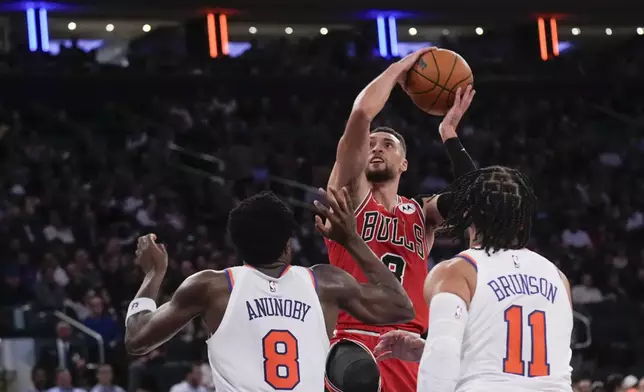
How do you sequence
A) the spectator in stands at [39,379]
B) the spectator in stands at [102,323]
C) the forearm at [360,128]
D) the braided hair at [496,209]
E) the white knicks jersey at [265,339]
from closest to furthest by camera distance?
the braided hair at [496,209] → the white knicks jersey at [265,339] → the forearm at [360,128] → the spectator in stands at [39,379] → the spectator in stands at [102,323]

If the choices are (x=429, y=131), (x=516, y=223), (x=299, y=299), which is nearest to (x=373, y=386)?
(x=299, y=299)

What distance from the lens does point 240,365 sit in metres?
4.17

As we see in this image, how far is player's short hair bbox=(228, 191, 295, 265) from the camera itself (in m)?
4.30

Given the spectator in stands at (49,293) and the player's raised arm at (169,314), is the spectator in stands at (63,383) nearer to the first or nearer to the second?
the spectator in stands at (49,293)

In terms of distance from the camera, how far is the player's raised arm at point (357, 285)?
14.0 feet

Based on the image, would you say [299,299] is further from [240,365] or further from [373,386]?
[373,386]

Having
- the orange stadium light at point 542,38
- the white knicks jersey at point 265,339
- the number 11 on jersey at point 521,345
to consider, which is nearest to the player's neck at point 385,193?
the white knicks jersey at point 265,339

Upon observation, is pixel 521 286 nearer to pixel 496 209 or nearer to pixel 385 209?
pixel 496 209

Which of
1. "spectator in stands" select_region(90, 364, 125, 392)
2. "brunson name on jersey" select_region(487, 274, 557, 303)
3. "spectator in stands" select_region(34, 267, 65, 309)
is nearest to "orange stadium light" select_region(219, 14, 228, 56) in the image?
"spectator in stands" select_region(34, 267, 65, 309)

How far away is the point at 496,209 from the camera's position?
3998 mm

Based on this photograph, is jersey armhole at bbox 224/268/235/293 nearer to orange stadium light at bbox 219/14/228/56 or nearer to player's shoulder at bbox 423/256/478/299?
player's shoulder at bbox 423/256/478/299

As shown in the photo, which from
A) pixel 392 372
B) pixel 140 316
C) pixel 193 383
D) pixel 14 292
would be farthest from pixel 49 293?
pixel 140 316

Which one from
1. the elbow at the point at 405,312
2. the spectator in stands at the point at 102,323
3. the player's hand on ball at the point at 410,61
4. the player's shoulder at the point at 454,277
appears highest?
the player's hand on ball at the point at 410,61

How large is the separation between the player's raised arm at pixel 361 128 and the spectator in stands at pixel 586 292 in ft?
29.3
